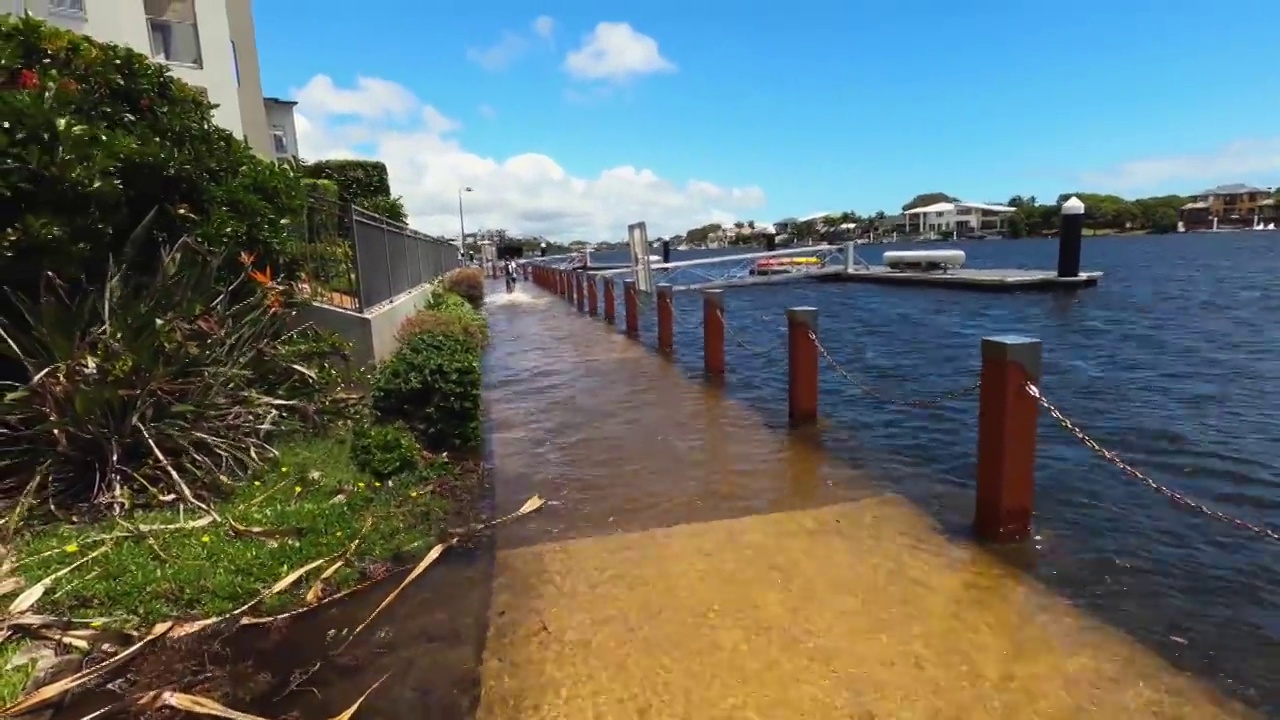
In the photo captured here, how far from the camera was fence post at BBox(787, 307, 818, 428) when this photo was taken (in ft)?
27.6

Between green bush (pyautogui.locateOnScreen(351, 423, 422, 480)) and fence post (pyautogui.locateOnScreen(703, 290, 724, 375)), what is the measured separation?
604 cm

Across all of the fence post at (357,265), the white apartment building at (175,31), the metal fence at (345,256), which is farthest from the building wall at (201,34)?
the fence post at (357,265)

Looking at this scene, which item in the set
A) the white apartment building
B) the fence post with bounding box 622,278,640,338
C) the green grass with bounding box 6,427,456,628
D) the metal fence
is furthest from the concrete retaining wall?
the white apartment building

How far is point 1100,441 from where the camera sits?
845 cm

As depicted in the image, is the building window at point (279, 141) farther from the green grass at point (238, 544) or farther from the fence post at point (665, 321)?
the green grass at point (238, 544)

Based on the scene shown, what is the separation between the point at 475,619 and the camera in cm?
414

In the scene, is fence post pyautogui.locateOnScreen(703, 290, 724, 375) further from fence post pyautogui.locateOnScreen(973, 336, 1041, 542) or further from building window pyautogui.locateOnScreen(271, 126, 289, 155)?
building window pyautogui.locateOnScreen(271, 126, 289, 155)

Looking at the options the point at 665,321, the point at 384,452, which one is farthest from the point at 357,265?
the point at 665,321

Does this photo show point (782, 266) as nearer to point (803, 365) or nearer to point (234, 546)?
point (803, 365)

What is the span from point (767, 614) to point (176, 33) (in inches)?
1012

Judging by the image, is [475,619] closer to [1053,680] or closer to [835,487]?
[1053,680]

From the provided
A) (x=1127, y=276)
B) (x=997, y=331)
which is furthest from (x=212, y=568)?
(x=1127, y=276)

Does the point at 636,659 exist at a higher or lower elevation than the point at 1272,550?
higher

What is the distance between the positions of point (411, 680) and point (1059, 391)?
35.8 ft
